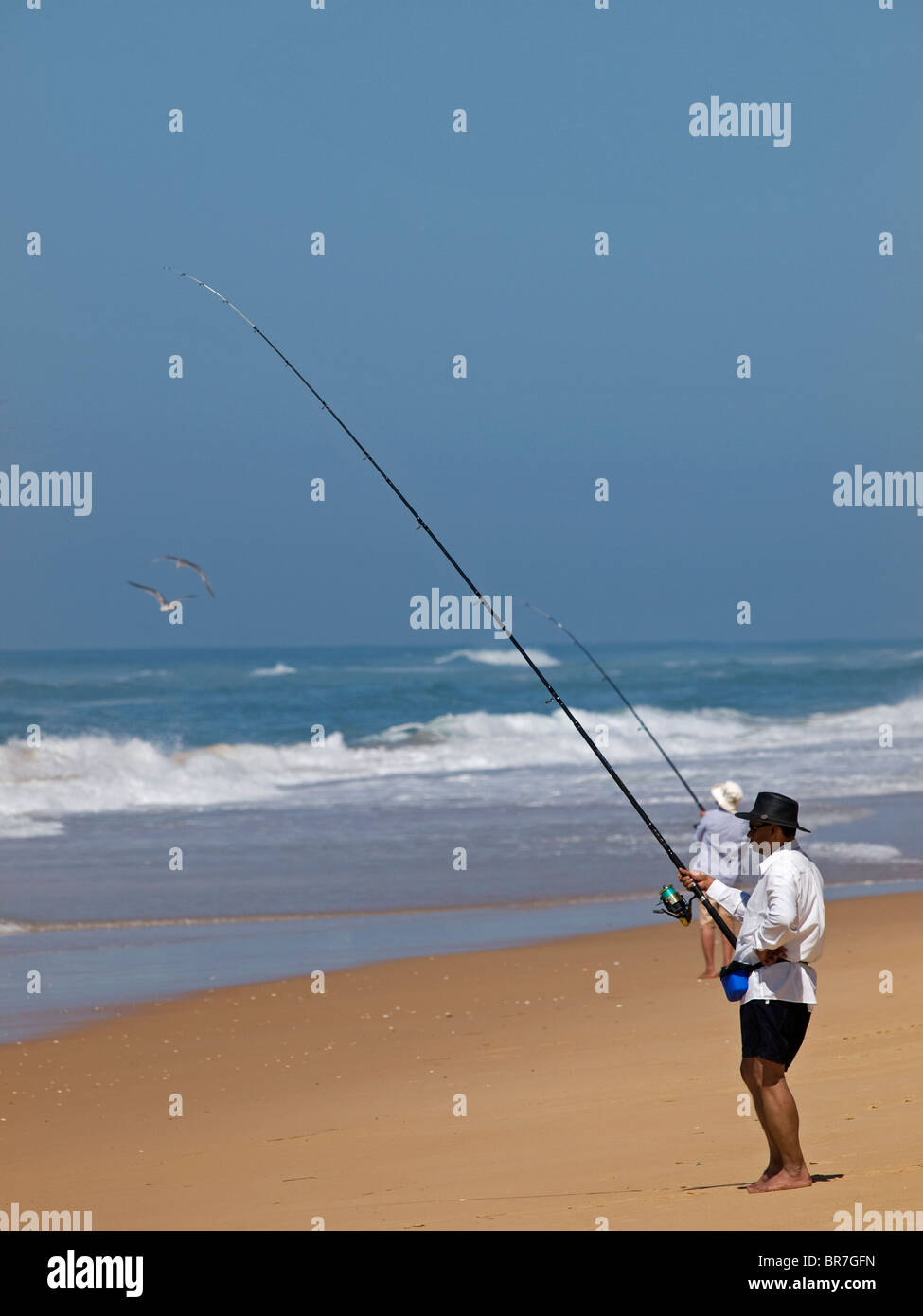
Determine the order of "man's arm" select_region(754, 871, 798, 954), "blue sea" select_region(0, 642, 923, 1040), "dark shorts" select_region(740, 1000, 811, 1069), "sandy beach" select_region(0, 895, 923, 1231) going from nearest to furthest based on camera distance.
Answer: "man's arm" select_region(754, 871, 798, 954) < "dark shorts" select_region(740, 1000, 811, 1069) < "sandy beach" select_region(0, 895, 923, 1231) < "blue sea" select_region(0, 642, 923, 1040)

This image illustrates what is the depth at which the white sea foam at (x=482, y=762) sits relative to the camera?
21125 mm

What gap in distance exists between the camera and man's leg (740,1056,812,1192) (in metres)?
4.65

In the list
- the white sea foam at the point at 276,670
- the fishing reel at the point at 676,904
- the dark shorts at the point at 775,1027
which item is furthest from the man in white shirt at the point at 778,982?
the white sea foam at the point at 276,670

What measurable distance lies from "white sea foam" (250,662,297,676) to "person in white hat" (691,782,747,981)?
4274 cm

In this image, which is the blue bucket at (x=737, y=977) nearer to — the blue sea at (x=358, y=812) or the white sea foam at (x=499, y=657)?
the blue sea at (x=358, y=812)

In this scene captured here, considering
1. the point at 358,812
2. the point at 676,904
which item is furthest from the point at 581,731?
the point at 358,812

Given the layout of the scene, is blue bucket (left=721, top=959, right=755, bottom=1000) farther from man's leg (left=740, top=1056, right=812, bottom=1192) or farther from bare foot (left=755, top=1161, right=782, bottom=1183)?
bare foot (left=755, top=1161, right=782, bottom=1183)

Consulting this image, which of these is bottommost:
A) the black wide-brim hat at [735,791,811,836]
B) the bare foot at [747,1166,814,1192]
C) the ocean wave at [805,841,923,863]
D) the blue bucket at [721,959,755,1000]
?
the bare foot at [747,1166,814,1192]

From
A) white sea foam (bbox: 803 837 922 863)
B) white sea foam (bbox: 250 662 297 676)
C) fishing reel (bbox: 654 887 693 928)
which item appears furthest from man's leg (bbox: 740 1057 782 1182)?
white sea foam (bbox: 250 662 297 676)

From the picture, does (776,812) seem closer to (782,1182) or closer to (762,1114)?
(762,1114)

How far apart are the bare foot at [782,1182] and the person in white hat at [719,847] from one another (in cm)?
450

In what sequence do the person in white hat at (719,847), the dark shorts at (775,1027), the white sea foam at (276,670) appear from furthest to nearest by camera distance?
the white sea foam at (276,670) < the person in white hat at (719,847) < the dark shorts at (775,1027)

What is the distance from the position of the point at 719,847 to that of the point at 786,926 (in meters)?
4.74
